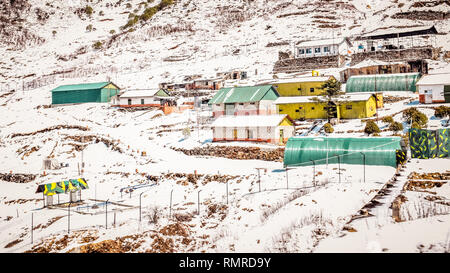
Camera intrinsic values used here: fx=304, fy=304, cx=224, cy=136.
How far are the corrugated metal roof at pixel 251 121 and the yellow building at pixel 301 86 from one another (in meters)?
19.6

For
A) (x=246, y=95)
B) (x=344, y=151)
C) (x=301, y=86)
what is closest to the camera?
(x=344, y=151)

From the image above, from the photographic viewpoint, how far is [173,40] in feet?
441

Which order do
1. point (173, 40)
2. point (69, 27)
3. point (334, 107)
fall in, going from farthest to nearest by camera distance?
point (69, 27), point (173, 40), point (334, 107)

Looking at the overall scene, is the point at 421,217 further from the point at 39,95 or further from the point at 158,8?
the point at 158,8

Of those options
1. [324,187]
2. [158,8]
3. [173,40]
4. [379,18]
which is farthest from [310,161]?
[158,8]

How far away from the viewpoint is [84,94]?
78562 mm

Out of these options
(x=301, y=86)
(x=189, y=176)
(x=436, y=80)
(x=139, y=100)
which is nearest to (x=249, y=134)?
(x=189, y=176)

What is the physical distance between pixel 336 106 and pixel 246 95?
14886mm

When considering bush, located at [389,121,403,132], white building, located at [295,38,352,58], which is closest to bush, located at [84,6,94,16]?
white building, located at [295,38,352,58]

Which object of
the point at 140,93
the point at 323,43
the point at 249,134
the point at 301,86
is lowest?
the point at 249,134

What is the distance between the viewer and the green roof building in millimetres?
77938

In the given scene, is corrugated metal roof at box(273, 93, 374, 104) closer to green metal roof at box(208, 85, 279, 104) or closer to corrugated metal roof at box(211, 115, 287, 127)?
green metal roof at box(208, 85, 279, 104)

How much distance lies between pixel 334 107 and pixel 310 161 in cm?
2452

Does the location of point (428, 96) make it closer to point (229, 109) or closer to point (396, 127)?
point (396, 127)
